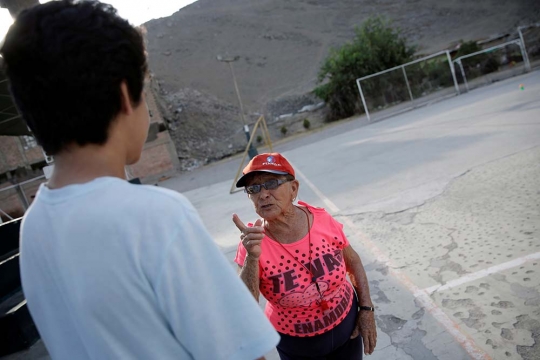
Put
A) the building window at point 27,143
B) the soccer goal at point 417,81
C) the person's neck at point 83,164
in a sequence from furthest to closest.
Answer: the building window at point 27,143 → the soccer goal at point 417,81 → the person's neck at point 83,164

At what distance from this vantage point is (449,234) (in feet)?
13.3

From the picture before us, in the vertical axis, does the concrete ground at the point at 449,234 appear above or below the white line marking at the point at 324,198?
below

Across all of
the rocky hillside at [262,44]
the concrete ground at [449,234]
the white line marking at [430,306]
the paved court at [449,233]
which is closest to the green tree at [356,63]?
the rocky hillside at [262,44]

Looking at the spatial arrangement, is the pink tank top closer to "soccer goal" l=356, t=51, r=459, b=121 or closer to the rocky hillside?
"soccer goal" l=356, t=51, r=459, b=121

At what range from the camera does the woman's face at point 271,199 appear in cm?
211

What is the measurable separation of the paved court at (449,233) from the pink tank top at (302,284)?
3.10 ft

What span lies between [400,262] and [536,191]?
195 centimetres

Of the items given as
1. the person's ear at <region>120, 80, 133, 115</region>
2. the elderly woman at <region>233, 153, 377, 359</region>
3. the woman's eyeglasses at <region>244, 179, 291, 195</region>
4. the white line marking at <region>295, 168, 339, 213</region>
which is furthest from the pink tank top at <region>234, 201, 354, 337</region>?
the white line marking at <region>295, 168, 339, 213</region>

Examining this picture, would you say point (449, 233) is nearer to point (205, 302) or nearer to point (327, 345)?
point (327, 345)

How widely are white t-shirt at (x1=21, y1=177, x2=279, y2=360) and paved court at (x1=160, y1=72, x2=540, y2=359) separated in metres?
2.12

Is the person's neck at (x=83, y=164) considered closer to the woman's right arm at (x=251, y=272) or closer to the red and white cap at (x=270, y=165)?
the woman's right arm at (x=251, y=272)

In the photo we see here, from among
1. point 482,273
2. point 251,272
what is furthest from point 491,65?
point 251,272

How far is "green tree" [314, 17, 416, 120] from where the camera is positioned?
1244 inches

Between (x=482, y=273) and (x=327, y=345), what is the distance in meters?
1.85
